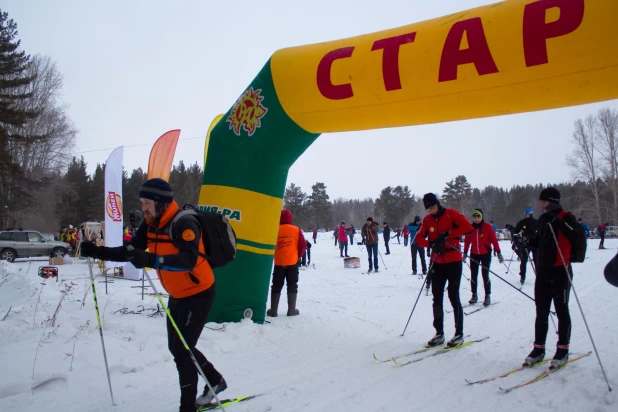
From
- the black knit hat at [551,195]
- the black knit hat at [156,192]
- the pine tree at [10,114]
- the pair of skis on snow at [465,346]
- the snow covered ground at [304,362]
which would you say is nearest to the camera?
the black knit hat at [156,192]

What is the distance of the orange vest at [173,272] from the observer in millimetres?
2998

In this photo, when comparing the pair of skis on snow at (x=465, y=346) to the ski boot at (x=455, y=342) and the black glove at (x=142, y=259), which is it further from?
the black glove at (x=142, y=259)

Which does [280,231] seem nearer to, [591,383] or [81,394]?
[81,394]

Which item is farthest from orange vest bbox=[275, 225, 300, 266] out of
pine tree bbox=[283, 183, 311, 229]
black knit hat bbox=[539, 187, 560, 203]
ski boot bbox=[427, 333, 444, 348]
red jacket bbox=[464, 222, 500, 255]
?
pine tree bbox=[283, 183, 311, 229]

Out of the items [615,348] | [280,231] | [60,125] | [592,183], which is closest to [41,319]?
[280,231]

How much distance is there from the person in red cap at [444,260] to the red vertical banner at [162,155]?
9.13 m

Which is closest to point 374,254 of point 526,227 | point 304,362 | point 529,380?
point 526,227

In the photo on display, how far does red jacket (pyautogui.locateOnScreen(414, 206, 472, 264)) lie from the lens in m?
5.01

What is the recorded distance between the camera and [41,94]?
30578 mm

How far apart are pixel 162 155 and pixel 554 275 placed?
35.9 ft

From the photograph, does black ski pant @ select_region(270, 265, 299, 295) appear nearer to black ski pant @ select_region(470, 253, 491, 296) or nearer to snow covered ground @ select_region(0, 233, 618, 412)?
snow covered ground @ select_region(0, 233, 618, 412)

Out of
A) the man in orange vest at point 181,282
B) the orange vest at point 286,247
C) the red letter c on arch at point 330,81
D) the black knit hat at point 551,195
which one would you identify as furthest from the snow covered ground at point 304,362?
the red letter c on arch at point 330,81

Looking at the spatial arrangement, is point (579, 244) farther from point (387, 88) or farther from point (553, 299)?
point (387, 88)

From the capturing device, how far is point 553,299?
4.20 m
